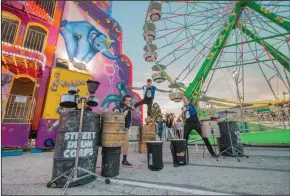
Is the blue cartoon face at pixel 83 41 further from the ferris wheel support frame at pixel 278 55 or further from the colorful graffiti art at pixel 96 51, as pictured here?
the ferris wheel support frame at pixel 278 55

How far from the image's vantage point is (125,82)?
14320mm

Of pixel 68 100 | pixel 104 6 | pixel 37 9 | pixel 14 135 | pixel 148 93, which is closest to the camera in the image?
pixel 68 100

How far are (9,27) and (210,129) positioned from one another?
11.8 meters

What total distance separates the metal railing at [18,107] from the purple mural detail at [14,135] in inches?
28.9

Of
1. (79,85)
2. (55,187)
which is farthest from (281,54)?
(55,187)

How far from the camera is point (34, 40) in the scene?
9.62 metres

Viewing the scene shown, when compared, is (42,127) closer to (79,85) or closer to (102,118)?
(79,85)

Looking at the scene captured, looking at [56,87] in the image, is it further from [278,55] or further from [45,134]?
[278,55]

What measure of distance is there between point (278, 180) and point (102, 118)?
3293 mm

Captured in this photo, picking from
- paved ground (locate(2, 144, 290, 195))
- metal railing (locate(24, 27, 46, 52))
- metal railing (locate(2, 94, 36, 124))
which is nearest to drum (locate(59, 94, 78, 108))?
paved ground (locate(2, 144, 290, 195))

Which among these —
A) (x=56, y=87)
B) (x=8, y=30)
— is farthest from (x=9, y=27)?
(x=56, y=87)

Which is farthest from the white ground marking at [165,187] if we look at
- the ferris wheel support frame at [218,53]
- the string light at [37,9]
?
the string light at [37,9]

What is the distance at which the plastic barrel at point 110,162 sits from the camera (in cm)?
305

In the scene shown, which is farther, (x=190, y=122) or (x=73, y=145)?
(x=190, y=122)
